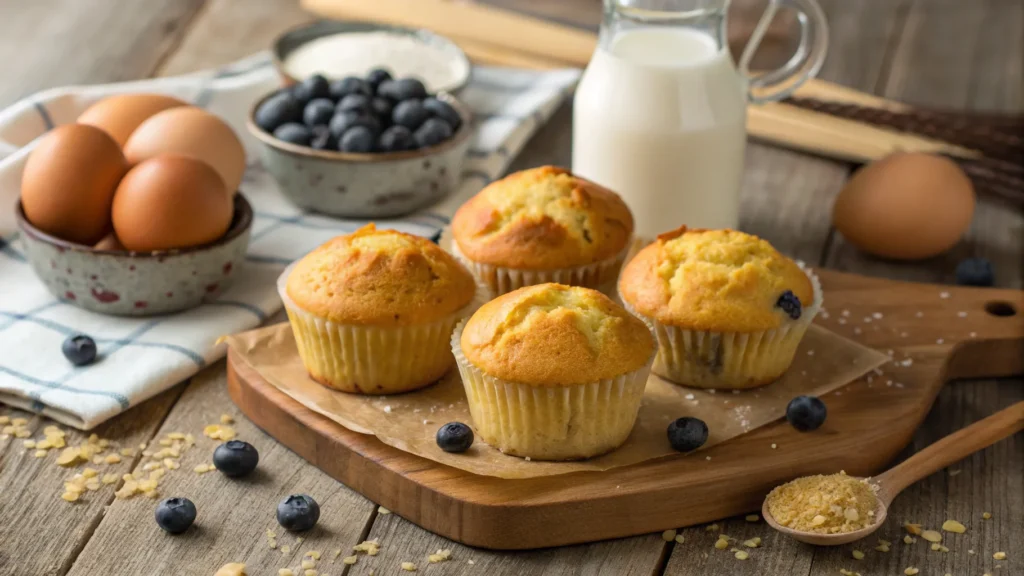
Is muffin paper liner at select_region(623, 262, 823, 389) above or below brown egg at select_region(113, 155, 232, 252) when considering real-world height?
below

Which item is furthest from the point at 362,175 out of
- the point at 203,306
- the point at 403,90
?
the point at 203,306

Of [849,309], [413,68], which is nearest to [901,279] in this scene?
[849,309]

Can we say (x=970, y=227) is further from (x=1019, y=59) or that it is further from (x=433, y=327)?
(x=433, y=327)

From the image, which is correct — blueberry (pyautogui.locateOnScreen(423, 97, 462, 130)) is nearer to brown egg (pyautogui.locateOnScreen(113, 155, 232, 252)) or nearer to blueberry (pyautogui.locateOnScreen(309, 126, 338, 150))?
blueberry (pyautogui.locateOnScreen(309, 126, 338, 150))

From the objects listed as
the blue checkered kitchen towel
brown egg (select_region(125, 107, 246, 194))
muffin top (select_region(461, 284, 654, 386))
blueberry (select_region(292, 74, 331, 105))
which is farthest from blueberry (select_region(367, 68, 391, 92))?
muffin top (select_region(461, 284, 654, 386))

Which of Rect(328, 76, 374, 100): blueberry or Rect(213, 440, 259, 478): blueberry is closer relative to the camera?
Rect(213, 440, 259, 478): blueberry

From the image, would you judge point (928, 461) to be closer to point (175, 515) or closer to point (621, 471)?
point (621, 471)
